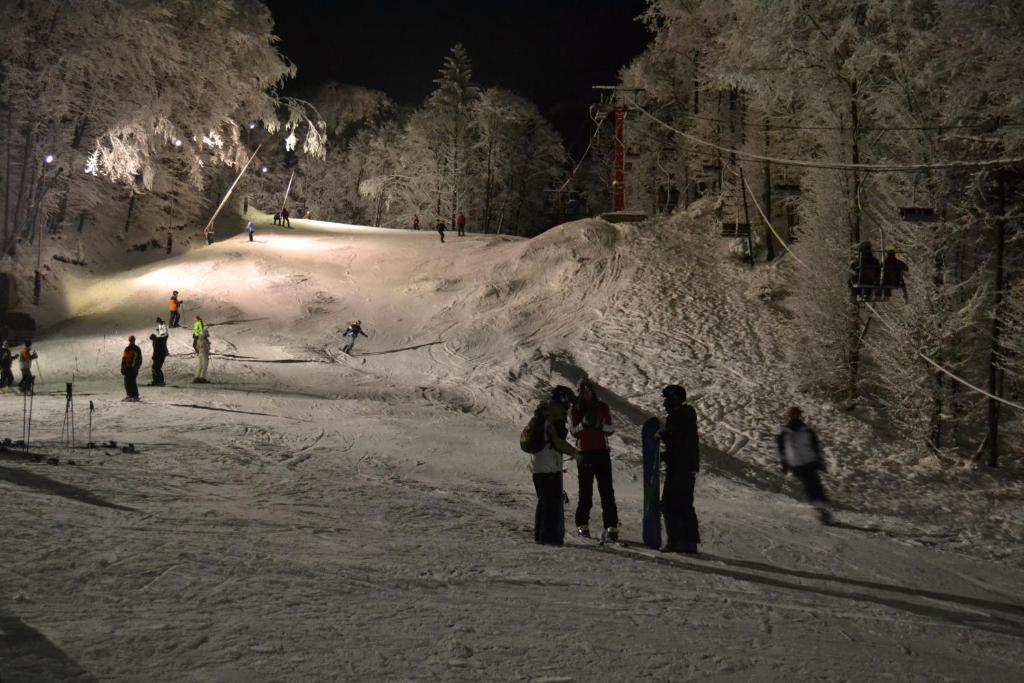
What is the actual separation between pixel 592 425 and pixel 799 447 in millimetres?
4141

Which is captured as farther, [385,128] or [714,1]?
[385,128]

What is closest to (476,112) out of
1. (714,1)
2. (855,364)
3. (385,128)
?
(385,128)

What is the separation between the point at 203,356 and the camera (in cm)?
1938

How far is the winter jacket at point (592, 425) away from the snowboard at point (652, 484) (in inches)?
17.8

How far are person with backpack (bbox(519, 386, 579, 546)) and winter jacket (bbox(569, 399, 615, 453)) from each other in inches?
18.3

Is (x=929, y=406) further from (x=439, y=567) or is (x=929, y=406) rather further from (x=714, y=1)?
(x=714, y=1)

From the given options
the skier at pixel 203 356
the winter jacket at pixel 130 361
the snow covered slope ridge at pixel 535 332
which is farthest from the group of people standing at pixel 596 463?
the skier at pixel 203 356

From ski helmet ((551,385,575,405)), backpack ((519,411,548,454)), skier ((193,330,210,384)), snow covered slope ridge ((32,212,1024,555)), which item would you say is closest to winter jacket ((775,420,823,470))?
snow covered slope ridge ((32,212,1024,555))

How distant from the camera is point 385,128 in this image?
66875 mm

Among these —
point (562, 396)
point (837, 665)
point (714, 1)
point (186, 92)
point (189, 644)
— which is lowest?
point (837, 665)

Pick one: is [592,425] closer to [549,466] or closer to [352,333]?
[549,466]

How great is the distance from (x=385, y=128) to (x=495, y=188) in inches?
604

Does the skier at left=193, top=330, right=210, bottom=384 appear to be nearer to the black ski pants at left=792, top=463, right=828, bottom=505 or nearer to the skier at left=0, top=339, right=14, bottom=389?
the skier at left=0, top=339, right=14, bottom=389

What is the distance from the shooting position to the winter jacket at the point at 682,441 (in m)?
7.86
